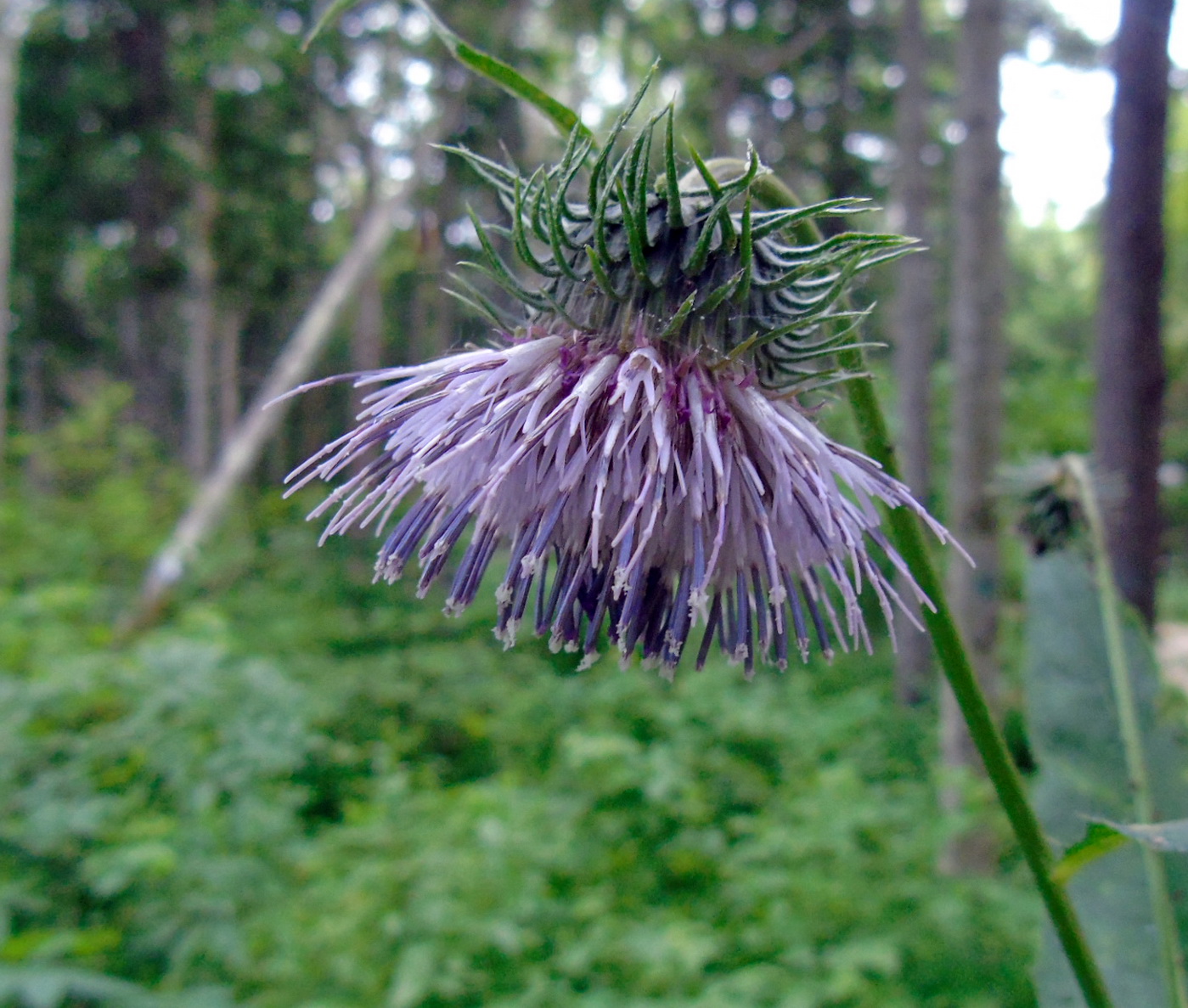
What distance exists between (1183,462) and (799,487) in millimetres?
31441

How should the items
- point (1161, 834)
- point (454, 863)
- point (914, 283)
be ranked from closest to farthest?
point (1161, 834) < point (454, 863) < point (914, 283)

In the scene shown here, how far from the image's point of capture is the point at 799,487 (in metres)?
1.20

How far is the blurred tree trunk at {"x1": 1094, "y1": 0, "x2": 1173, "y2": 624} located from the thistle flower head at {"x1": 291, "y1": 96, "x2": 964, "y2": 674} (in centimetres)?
240

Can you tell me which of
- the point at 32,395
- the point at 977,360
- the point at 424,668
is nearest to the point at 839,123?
the point at 977,360

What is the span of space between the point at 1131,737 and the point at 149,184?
1636 cm

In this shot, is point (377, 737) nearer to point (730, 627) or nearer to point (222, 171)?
point (730, 627)

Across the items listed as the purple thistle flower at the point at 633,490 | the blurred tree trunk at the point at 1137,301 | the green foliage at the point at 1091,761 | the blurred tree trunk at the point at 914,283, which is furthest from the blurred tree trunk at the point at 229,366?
the purple thistle flower at the point at 633,490

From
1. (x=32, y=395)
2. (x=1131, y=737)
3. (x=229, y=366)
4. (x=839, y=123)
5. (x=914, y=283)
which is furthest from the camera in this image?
(x=32, y=395)

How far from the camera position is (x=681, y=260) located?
1.22 m

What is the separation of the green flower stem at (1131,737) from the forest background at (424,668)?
0.50 feet

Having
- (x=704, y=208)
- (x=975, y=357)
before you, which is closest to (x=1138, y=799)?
(x=704, y=208)

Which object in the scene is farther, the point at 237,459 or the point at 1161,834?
the point at 237,459

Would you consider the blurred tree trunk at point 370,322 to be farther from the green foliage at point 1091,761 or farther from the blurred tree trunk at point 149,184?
the green foliage at point 1091,761

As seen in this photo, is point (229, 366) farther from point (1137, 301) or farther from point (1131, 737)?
point (1131, 737)
